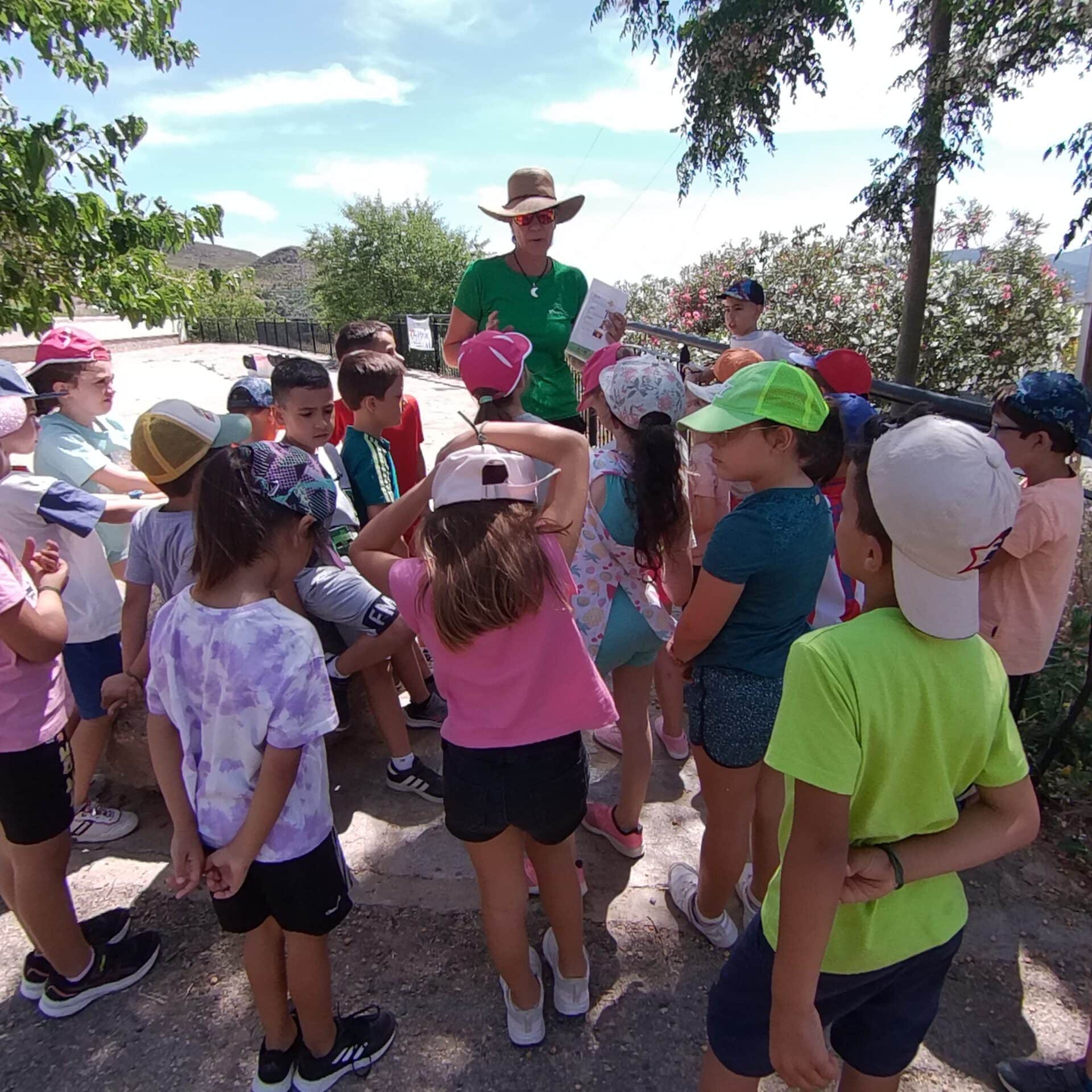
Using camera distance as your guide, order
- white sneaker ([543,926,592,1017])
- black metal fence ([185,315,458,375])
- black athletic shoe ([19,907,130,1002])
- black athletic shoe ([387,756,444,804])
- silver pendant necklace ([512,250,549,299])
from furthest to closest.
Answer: black metal fence ([185,315,458,375])
silver pendant necklace ([512,250,549,299])
black athletic shoe ([387,756,444,804])
black athletic shoe ([19,907,130,1002])
white sneaker ([543,926,592,1017])


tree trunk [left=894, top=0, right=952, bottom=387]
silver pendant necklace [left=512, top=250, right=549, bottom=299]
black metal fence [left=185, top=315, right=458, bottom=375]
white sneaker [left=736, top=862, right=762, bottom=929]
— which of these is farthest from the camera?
black metal fence [left=185, top=315, right=458, bottom=375]

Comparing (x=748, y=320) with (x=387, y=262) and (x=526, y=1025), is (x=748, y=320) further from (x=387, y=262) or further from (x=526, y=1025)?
(x=387, y=262)

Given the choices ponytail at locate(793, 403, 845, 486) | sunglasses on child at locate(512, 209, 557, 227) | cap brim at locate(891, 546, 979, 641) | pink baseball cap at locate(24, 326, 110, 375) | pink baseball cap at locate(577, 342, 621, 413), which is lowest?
cap brim at locate(891, 546, 979, 641)

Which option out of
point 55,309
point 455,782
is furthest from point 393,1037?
point 55,309

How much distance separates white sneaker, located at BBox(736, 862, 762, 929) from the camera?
7.82 ft

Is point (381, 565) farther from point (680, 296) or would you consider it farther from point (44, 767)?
point (680, 296)

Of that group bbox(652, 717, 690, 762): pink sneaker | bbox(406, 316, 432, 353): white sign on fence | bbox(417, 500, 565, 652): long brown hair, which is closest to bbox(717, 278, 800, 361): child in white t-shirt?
bbox(652, 717, 690, 762): pink sneaker

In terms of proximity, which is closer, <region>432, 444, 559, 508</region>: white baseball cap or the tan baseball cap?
<region>432, 444, 559, 508</region>: white baseball cap

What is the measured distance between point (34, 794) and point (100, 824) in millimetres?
991

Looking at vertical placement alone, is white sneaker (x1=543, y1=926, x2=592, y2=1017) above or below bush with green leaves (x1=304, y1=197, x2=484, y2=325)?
below

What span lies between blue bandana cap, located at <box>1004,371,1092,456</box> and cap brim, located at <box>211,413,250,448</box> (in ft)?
7.77

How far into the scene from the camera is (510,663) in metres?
1.71

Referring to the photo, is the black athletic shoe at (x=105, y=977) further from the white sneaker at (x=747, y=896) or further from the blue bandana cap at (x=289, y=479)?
the white sneaker at (x=747, y=896)

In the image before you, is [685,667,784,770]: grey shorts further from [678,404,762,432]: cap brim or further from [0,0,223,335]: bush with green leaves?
[0,0,223,335]: bush with green leaves
